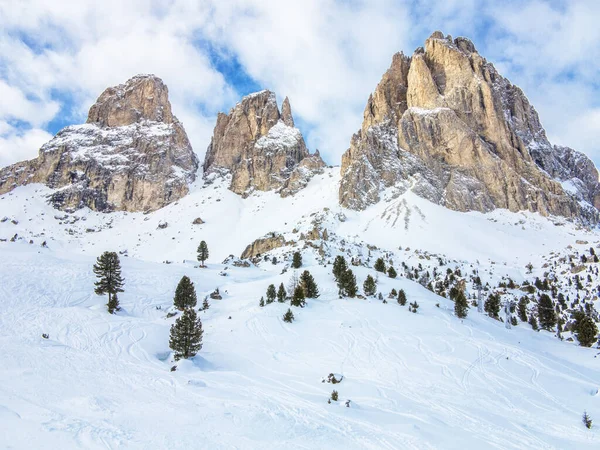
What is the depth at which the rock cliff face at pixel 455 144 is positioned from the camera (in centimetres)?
11381

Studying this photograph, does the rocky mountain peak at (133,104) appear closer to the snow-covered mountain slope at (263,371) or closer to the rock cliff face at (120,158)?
the rock cliff face at (120,158)

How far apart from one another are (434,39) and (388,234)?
8637 centimetres

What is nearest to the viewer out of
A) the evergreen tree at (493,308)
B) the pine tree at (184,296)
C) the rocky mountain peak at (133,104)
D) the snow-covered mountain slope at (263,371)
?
the snow-covered mountain slope at (263,371)

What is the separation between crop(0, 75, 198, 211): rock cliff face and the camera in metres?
141

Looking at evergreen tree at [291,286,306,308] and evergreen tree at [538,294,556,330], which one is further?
evergreen tree at [538,294,556,330]

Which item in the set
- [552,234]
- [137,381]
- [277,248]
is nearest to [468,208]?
[552,234]

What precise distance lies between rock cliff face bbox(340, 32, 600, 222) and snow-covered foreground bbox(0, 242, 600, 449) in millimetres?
81020

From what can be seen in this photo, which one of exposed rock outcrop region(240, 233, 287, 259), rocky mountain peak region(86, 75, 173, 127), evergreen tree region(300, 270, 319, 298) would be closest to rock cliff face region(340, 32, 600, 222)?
exposed rock outcrop region(240, 233, 287, 259)

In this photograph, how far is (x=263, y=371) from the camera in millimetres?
20891

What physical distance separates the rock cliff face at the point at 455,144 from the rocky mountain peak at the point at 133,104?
289 ft

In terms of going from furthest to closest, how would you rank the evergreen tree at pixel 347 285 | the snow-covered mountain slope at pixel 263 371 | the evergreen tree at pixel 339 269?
the evergreen tree at pixel 339 269, the evergreen tree at pixel 347 285, the snow-covered mountain slope at pixel 263 371

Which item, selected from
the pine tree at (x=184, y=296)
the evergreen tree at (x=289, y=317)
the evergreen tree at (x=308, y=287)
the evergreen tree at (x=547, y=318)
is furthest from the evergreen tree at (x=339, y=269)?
the evergreen tree at (x=547, y=318)

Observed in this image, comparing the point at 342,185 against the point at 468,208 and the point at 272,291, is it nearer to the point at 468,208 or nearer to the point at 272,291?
the point at 468,208

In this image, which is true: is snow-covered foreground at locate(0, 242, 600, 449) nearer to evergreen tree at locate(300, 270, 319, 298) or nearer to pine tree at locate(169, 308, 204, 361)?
pine tree at locate(169, 308, 204, 361)
